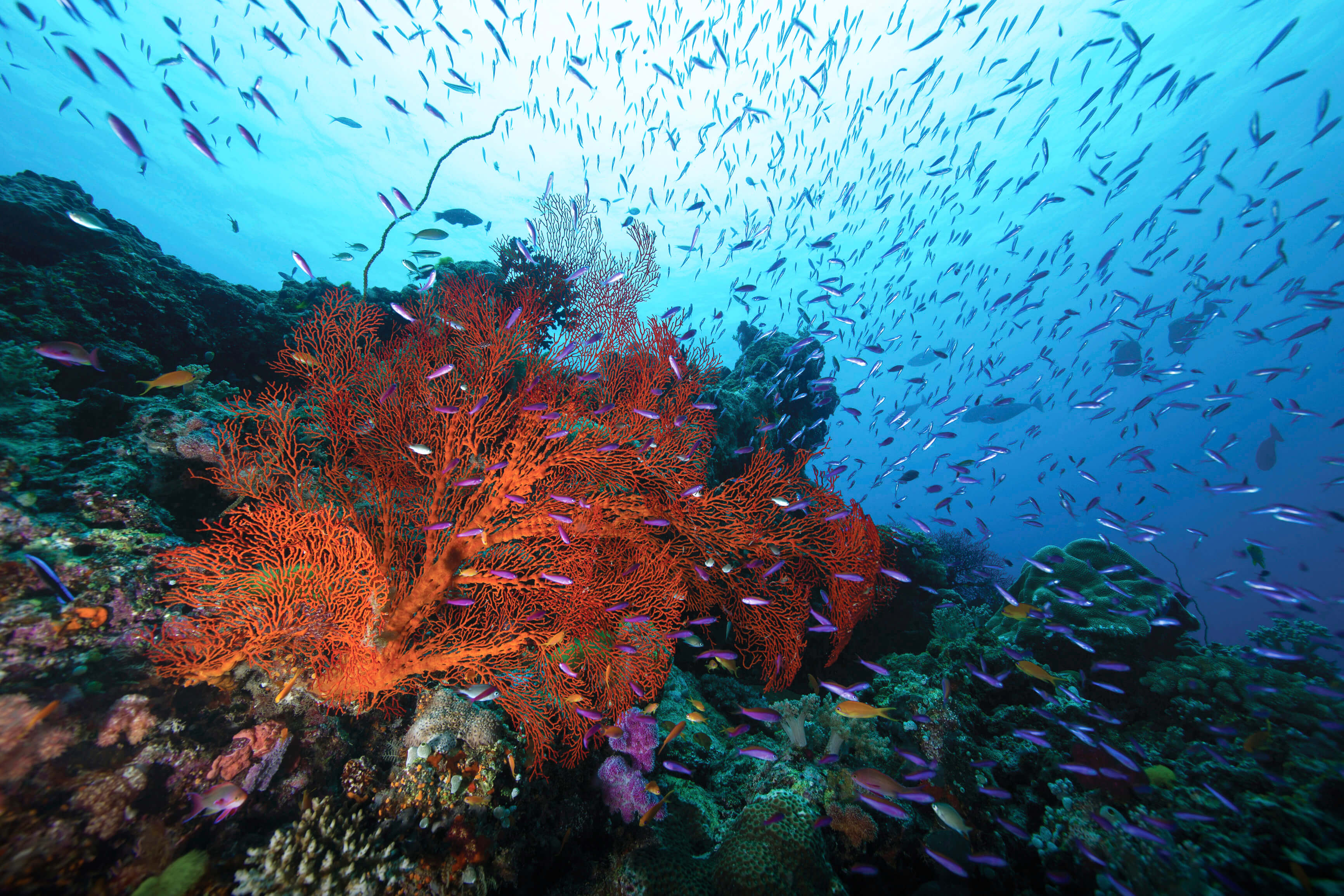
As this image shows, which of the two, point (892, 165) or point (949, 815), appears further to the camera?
point (892, 165)

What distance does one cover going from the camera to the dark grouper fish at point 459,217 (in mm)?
10125

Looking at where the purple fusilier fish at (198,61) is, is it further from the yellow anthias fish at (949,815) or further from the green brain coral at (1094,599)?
the green brain coral at (1094,599)

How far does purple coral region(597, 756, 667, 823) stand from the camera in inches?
154

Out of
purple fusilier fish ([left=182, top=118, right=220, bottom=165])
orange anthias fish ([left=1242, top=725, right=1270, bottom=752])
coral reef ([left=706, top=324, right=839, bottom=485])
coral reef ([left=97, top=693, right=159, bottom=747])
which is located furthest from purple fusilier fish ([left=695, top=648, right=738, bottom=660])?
purple fusilier fish ([left=182, top=118, right=220, bottom=165])

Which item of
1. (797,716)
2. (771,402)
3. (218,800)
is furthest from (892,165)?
(218,800)

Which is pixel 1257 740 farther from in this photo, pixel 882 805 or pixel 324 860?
pixel 324 860

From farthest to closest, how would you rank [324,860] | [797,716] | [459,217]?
[459,217]
[797,716]
[324,860]

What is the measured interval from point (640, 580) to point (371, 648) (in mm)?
2477

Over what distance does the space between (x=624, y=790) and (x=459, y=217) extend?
12.1 m

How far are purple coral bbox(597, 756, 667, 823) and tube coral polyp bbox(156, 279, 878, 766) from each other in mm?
319

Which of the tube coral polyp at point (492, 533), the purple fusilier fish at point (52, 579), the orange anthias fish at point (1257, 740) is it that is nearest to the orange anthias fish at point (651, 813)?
Result: the tube coral polyp at point (492, 533)

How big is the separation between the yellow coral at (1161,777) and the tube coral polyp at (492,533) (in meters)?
2.85

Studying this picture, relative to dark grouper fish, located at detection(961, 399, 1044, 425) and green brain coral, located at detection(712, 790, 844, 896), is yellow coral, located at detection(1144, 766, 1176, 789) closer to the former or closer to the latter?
green brain coral, located at detection(712, 790, 844, 896)

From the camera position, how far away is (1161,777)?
3.84 metres
